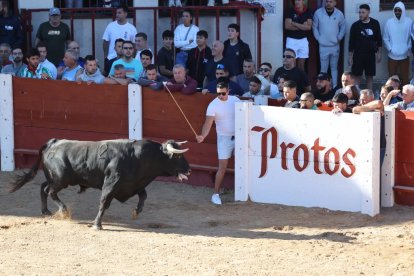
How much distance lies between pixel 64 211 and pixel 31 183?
6.78 ft

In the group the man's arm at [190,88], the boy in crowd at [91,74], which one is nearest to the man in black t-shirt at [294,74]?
the man's arm at [190,88]

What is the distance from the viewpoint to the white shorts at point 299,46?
15961 mm

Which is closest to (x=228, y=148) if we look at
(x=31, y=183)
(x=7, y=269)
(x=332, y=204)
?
(x=332, y=204)

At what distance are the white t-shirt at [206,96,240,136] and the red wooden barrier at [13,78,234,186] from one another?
0.63 metres

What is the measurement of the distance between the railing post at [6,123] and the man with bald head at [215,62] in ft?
8.50

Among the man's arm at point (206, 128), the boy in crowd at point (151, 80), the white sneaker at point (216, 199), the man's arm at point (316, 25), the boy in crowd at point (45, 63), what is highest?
the man's arm at point (316, 25)

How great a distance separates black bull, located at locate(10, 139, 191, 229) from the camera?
39.2ft

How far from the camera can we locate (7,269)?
10.1 meters

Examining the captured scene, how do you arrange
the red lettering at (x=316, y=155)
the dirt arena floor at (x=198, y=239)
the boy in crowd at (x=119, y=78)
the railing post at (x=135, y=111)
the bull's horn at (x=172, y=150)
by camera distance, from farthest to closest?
the boy in crowd at (x=119, y=78), the railing post at (x=135, y=111), the red lettering at (x=316, y=155), the bull's horn at (x=172, y=150), the dirt arena floor at (x=198, y=239)

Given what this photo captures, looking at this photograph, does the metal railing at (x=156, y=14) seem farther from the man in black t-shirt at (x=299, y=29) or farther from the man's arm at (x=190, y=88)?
the man's arm at (x=190, y=88)

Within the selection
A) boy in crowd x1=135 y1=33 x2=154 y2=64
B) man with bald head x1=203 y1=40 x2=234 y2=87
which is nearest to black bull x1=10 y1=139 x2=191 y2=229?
man with bald head x1=203 y1=40 x2=234 y2=87

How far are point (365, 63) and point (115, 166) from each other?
510 cm

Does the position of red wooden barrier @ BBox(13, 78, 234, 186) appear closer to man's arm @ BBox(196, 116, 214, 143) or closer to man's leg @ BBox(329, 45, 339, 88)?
man's arm @ BBox(196, 116, 214, 143)

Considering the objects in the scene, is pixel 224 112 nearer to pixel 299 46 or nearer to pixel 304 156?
pixel 304 156
